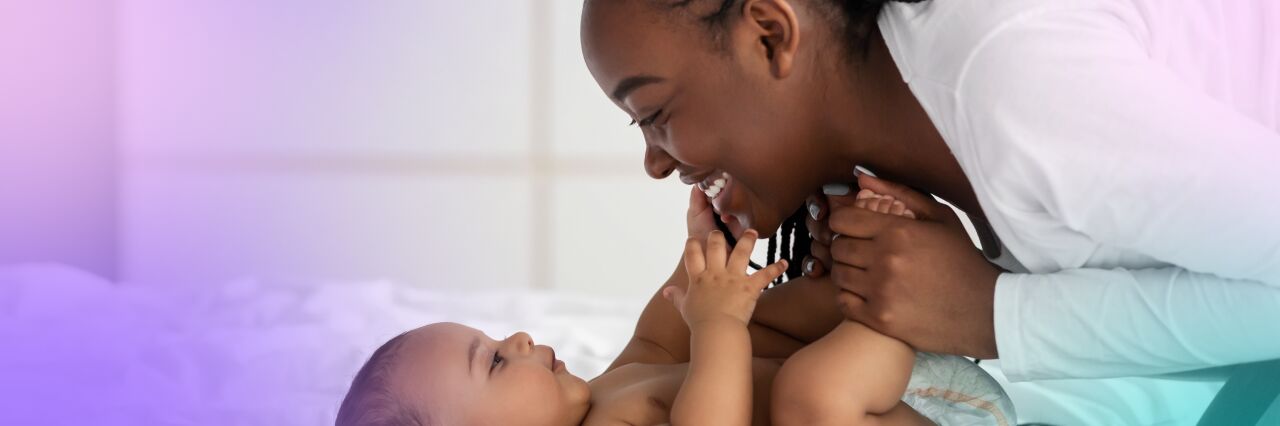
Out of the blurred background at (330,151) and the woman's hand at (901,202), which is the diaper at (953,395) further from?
the blurred background at (330,151)

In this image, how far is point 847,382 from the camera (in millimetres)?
931

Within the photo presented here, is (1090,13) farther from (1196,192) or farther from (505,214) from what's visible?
(505,214)

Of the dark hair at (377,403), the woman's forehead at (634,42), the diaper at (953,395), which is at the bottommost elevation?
the dark hair at (377,403)

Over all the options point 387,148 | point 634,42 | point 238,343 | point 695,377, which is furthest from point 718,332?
point 387,148

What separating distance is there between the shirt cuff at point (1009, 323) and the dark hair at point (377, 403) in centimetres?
48

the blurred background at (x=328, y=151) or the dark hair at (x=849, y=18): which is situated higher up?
the dark hair at (x=849, y=18)

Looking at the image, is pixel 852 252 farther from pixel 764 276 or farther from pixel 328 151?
pixel 328 151

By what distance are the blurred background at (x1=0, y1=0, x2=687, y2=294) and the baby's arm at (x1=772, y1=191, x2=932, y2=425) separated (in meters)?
1.60

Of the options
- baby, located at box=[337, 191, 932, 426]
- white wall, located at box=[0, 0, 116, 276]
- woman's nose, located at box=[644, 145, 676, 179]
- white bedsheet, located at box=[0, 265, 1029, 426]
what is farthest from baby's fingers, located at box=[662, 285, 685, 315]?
white wall, located at box=[0, 0, 116, 276]

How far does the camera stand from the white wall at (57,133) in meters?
2.29

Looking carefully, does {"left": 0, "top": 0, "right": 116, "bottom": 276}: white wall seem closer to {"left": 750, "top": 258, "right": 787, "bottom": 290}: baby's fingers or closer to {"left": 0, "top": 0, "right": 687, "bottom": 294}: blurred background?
{"left": 0, "top": 0, "right": 687, "bottom": 294}: blurred background

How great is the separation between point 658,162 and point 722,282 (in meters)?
0.16

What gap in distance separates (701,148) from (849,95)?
14 cm

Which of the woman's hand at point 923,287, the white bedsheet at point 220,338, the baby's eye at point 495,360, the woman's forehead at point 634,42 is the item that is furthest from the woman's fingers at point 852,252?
the white bedsheet at point 220,338
